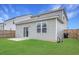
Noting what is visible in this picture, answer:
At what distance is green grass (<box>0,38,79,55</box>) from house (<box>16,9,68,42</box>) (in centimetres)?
11

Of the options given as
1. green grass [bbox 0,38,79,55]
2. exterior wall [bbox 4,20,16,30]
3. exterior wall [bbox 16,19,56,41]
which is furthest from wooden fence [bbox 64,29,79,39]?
exterior wall [bbox 4,20,16,30]

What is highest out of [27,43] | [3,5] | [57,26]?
[3,5]

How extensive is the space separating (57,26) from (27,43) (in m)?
0.59

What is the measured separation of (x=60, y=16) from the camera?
3.35 m

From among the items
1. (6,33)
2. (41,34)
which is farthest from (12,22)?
(41,34)

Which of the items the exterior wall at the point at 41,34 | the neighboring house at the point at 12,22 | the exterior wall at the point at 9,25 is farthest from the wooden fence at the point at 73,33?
the exterior wall at the point at 9,25

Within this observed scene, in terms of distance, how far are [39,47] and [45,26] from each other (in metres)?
0.38

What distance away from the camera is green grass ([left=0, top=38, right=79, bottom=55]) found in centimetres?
329

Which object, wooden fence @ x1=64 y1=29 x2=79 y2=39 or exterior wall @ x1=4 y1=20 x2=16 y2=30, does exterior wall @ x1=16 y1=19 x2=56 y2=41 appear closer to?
exterior wall @ x1=4 y1=20 x2=16 y2=30

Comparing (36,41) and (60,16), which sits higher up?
(60,16)

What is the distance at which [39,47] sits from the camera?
131 inches

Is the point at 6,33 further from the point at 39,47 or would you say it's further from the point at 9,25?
the point at 39,47
